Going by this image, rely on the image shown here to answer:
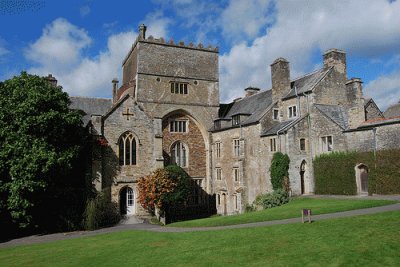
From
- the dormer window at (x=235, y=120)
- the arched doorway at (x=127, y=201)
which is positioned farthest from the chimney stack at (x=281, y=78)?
the arched doorway at (x=127, y=201)

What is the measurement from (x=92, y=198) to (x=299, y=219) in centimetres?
1644

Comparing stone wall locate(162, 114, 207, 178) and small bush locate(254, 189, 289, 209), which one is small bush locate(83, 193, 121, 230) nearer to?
stone wall locate(162, 114, 207, 178)

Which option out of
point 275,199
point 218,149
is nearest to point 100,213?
point 275,199

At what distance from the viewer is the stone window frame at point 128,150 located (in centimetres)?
3102

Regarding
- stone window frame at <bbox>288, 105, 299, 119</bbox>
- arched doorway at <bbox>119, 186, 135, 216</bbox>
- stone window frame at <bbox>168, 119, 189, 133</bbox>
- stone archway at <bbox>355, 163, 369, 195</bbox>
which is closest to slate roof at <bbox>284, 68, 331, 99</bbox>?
stone window frame at <bbox>288, 105, 299, 119</bbox>

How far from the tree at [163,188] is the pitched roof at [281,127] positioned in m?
8.52

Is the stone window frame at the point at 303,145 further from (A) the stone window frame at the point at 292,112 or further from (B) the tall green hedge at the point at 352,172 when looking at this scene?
(A) the stone window frame at the point at 292,112

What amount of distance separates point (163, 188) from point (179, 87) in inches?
515

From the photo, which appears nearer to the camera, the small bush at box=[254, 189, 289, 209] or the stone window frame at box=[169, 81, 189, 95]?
the small bush at box=[254, 189, 289, 209]

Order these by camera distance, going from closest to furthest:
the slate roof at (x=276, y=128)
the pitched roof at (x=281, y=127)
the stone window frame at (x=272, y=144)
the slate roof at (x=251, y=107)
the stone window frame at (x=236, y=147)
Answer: the pitched roof at (x=281, y=127) → the slate roof at (x=276, y=128) → the stone window frame at (x=272, y=144) → the slate roof at (x=251, y=107) → the stone window frame at (x=236, y=147)

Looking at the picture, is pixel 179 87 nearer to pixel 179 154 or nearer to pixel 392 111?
pixel 179 154

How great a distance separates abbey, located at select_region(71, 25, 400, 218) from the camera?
29.5 metres

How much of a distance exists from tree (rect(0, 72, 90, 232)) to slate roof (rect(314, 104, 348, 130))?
20722mm

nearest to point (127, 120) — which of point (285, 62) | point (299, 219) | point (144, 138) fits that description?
point (144, 138)
